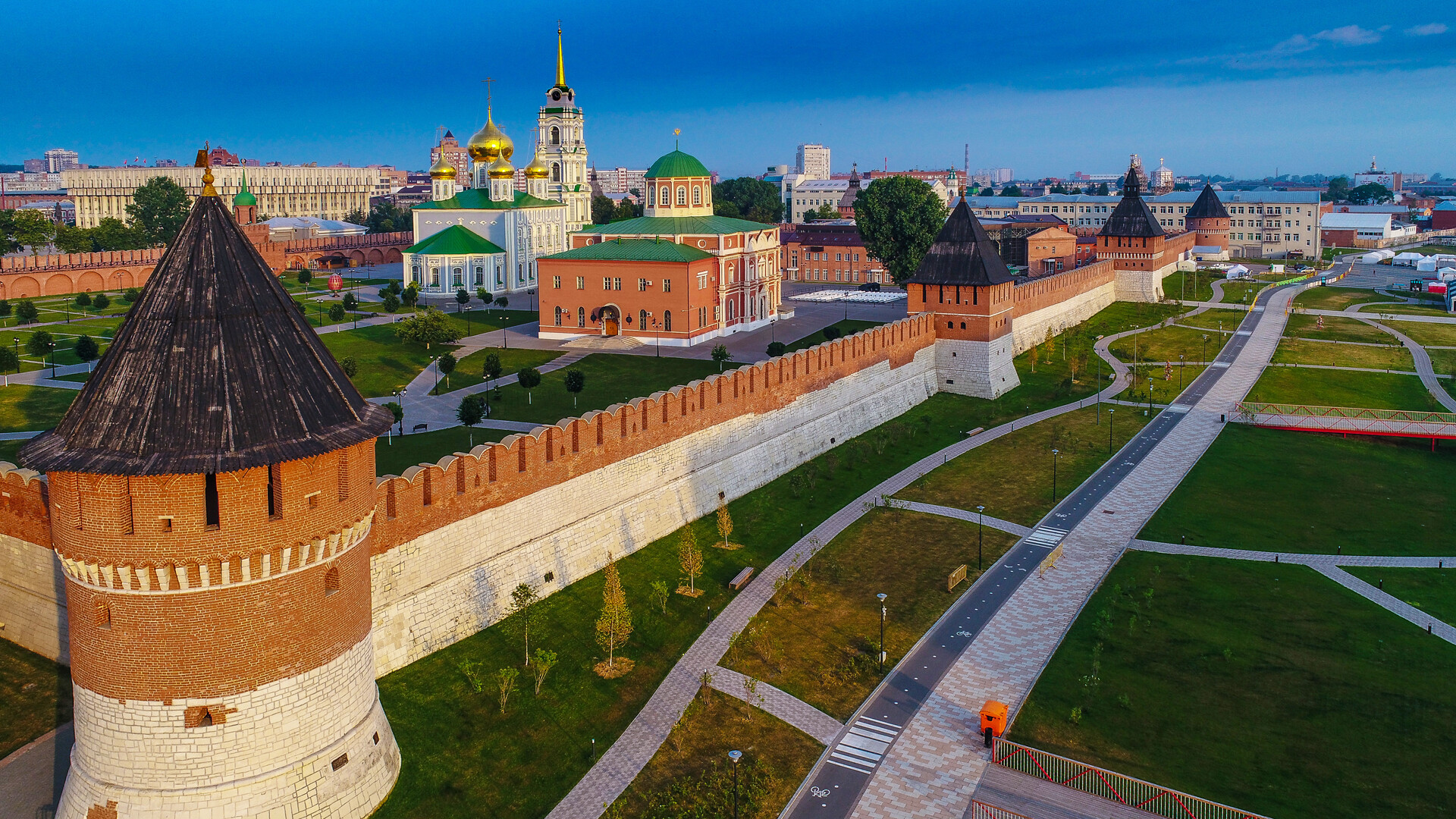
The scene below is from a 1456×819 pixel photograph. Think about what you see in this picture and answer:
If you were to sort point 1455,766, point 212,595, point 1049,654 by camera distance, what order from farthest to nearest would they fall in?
point 1049,654
point 1455,766
point 212,595

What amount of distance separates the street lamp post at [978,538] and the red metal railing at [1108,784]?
332 inches

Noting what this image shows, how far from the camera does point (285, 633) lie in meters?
15.0

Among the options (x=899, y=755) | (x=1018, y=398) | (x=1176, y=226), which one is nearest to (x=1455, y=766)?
(x=899, y=755)

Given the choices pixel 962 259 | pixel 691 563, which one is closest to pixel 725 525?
pixel 691 563

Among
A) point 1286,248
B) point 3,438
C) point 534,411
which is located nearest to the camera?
point 3,438

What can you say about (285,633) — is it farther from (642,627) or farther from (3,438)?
(3,438)

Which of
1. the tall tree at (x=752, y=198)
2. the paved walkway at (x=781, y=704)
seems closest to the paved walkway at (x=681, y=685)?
the paved walkway at (x=781, y=704)

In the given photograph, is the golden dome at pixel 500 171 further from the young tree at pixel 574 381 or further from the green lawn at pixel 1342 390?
the green lawn at pixel 1342 390

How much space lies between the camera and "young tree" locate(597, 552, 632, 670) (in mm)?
21016

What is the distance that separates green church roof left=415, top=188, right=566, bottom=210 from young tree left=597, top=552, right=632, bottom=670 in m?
54.1

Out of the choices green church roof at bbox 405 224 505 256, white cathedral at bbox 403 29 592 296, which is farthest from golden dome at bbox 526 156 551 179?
green church roof at bbox 405 224 505 256

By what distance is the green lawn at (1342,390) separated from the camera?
4338 centimetres

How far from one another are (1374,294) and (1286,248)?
33512 mm

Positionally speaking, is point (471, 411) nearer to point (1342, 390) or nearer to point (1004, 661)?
point (1004, 661)
